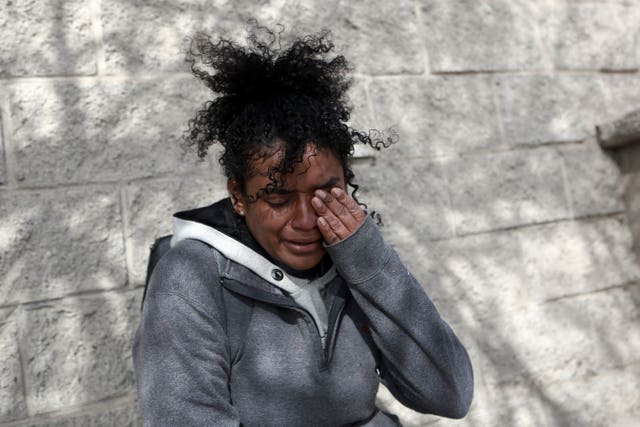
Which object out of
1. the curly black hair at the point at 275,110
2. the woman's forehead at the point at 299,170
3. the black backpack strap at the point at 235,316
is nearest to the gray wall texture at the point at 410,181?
the curly black hair at the point at 275,110

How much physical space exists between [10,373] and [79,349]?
0.77 feet

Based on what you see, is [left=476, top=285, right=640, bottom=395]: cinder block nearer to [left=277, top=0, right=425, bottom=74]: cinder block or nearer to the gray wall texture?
the gray wall texture

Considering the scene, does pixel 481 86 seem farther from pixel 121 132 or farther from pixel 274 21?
pixel 121 132

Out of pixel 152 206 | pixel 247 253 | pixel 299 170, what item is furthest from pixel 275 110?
pixel 152 206

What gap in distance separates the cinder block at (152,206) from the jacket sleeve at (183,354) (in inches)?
33.7

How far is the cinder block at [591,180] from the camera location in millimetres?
3596

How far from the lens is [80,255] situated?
2.47 m

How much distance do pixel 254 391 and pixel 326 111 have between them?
76cm

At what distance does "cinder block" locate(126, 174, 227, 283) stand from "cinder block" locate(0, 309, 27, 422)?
1.46 ft

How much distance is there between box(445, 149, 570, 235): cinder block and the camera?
3277 millimetres

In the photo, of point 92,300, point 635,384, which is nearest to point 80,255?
point 92,300

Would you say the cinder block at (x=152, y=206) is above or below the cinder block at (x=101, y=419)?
above

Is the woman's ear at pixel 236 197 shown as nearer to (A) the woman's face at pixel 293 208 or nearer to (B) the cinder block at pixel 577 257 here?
(A) the woman's face at pixel 293 208

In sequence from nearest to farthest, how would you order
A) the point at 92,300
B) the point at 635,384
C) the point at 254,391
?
the point at 254,391
the point at 92,300
the point at 635,384
